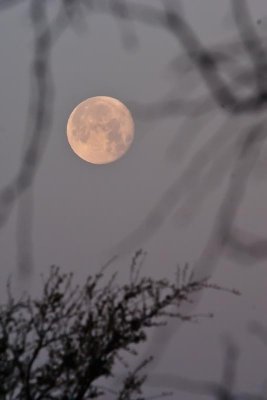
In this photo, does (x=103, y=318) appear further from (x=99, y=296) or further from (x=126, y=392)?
(x=126, y=392)

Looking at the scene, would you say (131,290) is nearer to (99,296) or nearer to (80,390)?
(99,296)

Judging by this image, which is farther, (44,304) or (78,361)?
(44,304)

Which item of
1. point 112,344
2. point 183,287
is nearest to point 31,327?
point 112,344

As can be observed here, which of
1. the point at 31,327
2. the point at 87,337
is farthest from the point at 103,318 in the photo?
the point at 31,327

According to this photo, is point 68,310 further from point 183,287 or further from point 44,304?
point 183,287

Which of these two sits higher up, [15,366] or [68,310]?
[68,310]

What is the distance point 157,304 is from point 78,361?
143 centimetres

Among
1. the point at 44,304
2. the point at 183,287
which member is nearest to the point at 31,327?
the point at 44,304

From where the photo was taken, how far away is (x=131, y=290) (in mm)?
12703

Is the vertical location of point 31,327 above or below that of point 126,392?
above

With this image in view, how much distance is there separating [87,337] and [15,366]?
41.6 inches

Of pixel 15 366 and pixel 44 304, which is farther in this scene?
pixel 44 304

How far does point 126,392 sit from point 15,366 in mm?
1986

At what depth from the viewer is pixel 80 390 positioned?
460 inches
